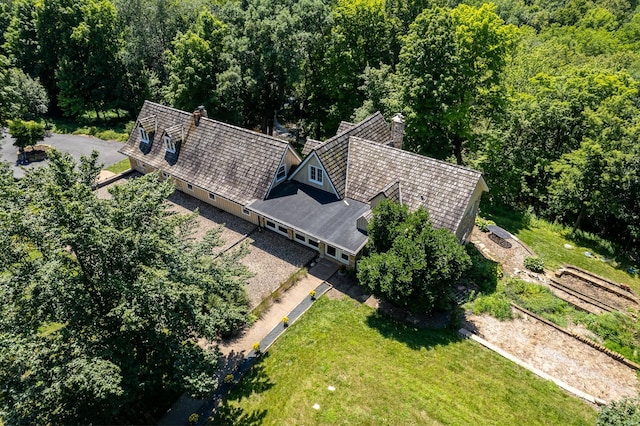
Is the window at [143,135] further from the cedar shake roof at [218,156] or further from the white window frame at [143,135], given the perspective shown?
the cedar shake roof at [218,156]

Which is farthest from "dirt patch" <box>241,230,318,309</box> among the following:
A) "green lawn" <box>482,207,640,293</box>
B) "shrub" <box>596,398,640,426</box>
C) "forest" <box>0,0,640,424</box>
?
"green lawn" <box>482,207,640,293</box>

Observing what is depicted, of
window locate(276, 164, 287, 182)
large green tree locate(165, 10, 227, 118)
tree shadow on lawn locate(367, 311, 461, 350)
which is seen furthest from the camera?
large green tree locate(165, 10, 227, 118)

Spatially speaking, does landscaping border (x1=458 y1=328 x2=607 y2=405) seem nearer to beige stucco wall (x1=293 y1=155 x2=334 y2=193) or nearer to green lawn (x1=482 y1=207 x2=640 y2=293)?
green lawn (x1=482 y1=207 x2=640 y2=293)

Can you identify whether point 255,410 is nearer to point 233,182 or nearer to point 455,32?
point 233,182

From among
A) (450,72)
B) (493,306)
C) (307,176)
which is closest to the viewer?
(493,306)

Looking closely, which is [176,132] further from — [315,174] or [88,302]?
[88,302]

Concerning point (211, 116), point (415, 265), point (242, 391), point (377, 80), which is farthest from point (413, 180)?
point (211, 116)
